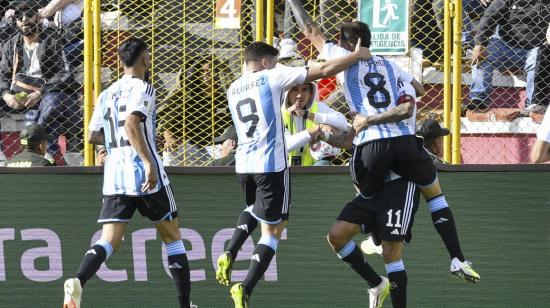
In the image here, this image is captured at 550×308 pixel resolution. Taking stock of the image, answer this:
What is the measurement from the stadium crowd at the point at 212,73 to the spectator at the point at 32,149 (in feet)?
0.71

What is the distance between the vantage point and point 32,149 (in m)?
10.4

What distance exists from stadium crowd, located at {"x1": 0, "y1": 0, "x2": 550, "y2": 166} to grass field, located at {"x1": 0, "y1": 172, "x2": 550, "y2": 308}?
1.37ft

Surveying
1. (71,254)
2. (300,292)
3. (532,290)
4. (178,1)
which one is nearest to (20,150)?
(71,254)

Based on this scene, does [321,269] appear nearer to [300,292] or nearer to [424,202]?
[300,292]

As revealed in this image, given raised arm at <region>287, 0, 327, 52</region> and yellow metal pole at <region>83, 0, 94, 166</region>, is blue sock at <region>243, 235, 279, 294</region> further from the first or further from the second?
yellow metal pole at <region>83, 0, 94, 166</region>

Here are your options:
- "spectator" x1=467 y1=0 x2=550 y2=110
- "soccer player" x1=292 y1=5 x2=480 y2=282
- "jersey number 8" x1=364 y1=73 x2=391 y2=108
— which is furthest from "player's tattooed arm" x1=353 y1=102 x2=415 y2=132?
"spectator" x1=467 y1=0 x2=550 y2=110

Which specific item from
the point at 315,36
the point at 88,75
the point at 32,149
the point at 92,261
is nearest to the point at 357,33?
the point at 315,36

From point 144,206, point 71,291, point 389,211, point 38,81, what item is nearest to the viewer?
point 71,291

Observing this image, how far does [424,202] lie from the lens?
10.3 m

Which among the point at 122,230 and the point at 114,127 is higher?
the point at 114,127

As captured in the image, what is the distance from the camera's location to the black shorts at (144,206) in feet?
28.9

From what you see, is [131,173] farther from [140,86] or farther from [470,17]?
[470,17]

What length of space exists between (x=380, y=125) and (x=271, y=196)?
3.43 ft

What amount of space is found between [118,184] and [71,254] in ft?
5.75
